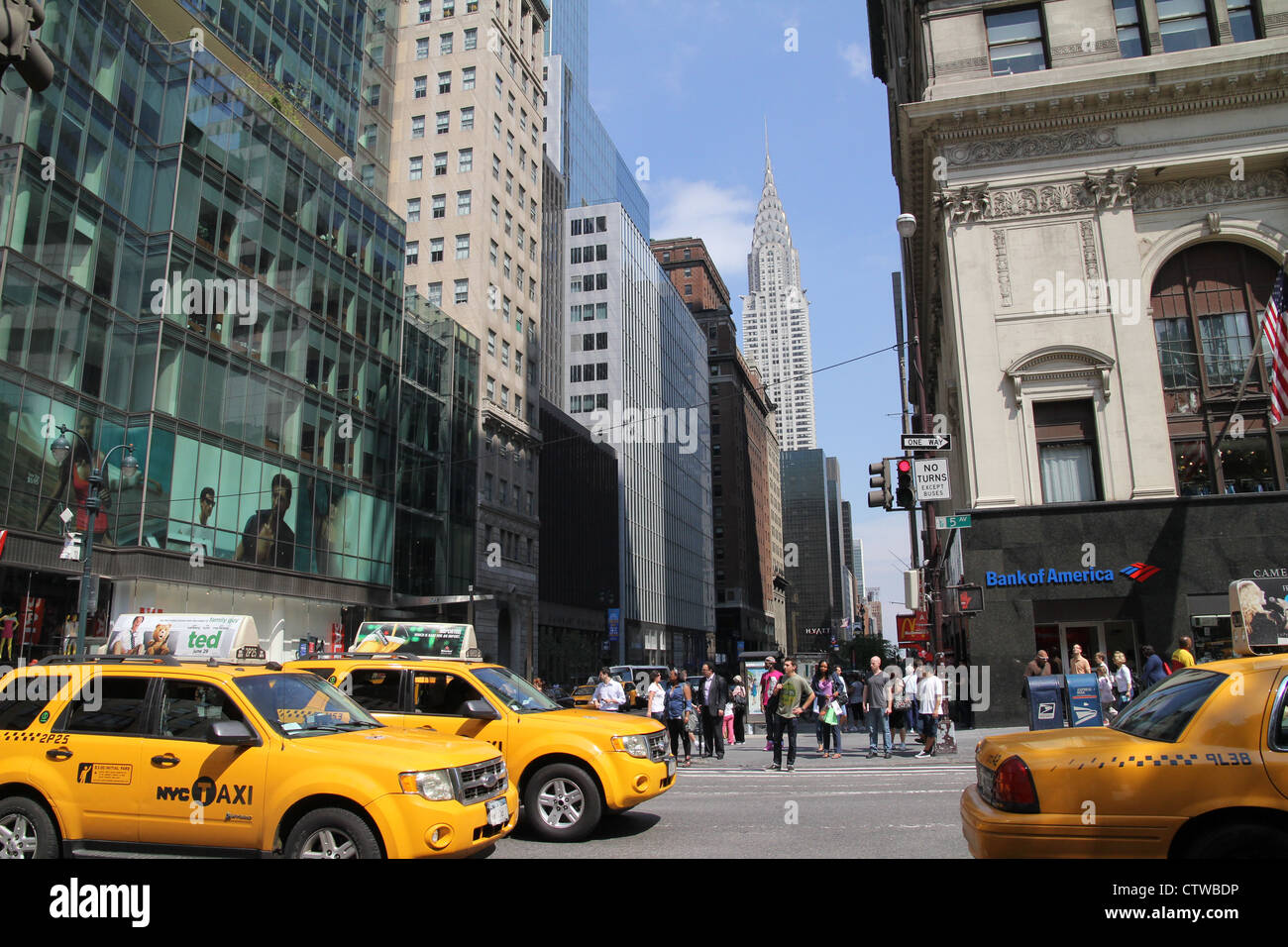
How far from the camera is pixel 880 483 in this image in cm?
1859

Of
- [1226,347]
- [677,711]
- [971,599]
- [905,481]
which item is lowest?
[677,711]

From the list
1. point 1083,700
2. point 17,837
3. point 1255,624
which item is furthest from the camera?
point 1083,700

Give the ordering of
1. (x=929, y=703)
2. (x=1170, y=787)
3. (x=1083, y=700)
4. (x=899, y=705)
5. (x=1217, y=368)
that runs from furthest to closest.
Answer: (x=1217, y=368) → (x=899, y=705) → (x=929, y=703) → (x=1083, y=700) → (x=1170, y=787)

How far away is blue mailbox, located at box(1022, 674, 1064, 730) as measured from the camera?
15.8 metres

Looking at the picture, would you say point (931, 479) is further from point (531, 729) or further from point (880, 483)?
point (531, 729)

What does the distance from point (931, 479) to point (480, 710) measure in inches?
472

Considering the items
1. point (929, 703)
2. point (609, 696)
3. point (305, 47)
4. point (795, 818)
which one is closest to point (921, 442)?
point (929, 703)

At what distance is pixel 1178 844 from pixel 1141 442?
2223cm

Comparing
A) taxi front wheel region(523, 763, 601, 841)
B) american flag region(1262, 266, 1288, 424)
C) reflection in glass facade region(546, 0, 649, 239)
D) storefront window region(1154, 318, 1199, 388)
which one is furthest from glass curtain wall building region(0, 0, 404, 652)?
reflection in glass facade region(546, 0, 649, 239)

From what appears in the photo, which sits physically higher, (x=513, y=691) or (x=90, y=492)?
(x=90, y=492)

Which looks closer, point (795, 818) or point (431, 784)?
point (431, 784)
